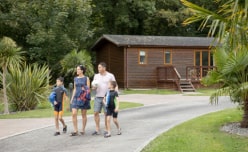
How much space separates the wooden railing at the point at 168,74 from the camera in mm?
31069

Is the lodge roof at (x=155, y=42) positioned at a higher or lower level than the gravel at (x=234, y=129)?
higher

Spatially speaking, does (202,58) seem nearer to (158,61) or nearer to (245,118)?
(158,61)

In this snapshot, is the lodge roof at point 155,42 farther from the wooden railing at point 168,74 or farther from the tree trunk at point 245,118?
the tree trunk at point 245,118

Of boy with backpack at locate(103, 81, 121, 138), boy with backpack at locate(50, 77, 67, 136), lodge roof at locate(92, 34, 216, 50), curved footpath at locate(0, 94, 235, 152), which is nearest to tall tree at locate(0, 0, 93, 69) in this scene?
lodge roof at locate(92, 34, 216, 50)

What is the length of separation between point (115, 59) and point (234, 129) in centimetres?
2384

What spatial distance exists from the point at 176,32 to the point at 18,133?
38.4 metres

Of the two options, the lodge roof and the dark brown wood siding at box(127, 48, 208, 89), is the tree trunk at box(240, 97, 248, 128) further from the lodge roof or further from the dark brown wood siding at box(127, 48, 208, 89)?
the dark brown wood siding at box(127, 48, 208, 89)

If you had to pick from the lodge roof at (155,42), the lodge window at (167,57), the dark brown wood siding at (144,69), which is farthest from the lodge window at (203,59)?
the dark brown wood siding at (144,69)

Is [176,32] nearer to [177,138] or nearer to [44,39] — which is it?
[44,39]

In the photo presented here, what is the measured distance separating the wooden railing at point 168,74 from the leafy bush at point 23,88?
42.6ft

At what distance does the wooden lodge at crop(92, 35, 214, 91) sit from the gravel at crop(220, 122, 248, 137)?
1927 centimetres

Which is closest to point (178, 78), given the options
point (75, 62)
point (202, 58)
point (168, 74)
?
point (168, 74)

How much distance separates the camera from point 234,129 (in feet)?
37.7

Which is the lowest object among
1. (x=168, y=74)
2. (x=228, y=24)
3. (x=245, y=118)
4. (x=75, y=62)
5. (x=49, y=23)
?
(x=245, y=118)
